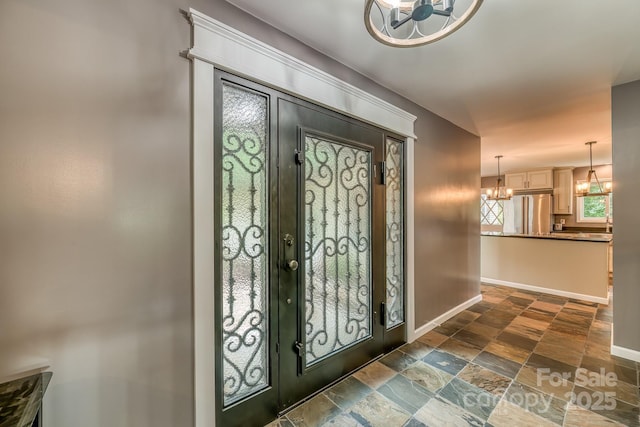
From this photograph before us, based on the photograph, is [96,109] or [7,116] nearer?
[7,116]

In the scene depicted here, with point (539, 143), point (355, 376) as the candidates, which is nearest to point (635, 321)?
point (355, 376)

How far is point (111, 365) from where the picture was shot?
1.02 meters

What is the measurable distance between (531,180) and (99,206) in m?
7.77

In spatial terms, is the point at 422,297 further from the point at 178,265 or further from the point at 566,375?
the point at 178,265

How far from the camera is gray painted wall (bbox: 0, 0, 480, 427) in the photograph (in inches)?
34.4

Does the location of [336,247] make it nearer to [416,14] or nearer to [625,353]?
[416,14]

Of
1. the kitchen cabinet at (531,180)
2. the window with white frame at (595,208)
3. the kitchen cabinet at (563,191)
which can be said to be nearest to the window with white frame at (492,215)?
the kitchen cabinet at (531,180)

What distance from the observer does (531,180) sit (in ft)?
19.6

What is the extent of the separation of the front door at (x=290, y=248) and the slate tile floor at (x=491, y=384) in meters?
0.20

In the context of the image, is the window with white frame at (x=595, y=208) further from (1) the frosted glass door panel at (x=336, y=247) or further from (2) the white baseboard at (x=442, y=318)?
(1) the frosted glass door panel at (x=336, y=247)

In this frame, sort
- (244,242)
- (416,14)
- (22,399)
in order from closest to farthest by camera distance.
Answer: (22,399)
(416,14)
(244,242)

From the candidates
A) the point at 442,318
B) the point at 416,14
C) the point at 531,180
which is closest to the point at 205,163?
the point at 416,14

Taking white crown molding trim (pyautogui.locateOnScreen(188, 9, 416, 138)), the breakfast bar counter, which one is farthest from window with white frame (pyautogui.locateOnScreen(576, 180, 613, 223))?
white crown molding trim (pyautogui.locateOnScreen(188, 9, 416, 138))

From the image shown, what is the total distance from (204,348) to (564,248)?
4.99 m
